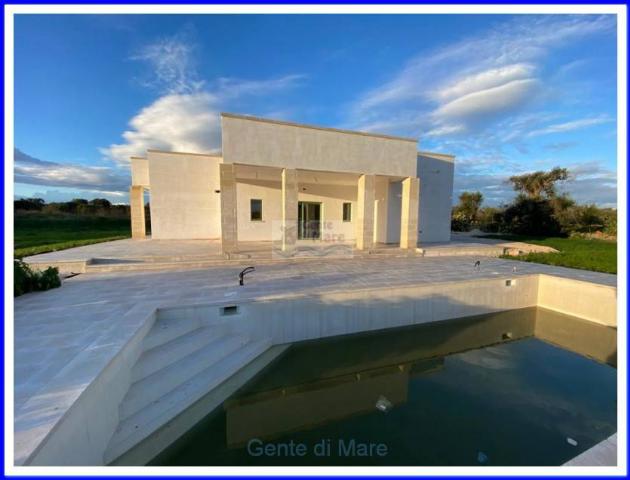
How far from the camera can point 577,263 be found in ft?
29.6

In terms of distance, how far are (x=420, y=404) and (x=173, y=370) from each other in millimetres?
3678

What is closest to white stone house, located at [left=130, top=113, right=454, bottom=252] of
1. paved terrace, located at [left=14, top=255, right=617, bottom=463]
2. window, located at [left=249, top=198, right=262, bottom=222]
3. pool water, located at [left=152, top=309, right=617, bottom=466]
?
window, located at [left=249, top=198, right=262, bottom=222]

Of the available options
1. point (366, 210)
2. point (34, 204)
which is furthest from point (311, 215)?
point (34, 204)

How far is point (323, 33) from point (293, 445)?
20.7 ft

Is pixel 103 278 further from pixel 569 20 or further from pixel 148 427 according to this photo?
pixel 569 20

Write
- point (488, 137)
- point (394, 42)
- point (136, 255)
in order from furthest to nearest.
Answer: point (488, 137) < point (136, 255) < point (394, 42)

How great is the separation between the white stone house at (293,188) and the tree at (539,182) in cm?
1782

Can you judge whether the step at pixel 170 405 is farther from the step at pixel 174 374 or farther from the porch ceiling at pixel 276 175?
the porch ceiling at pixel 276 175

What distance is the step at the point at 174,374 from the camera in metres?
3.01

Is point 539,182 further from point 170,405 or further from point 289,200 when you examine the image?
point 170,405

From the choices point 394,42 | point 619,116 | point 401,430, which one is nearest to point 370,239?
point 394,42

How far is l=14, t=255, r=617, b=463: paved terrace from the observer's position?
218cm

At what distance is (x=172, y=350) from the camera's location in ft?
12.5

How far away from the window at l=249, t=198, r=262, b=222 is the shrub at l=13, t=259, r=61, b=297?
7859 millimetres
